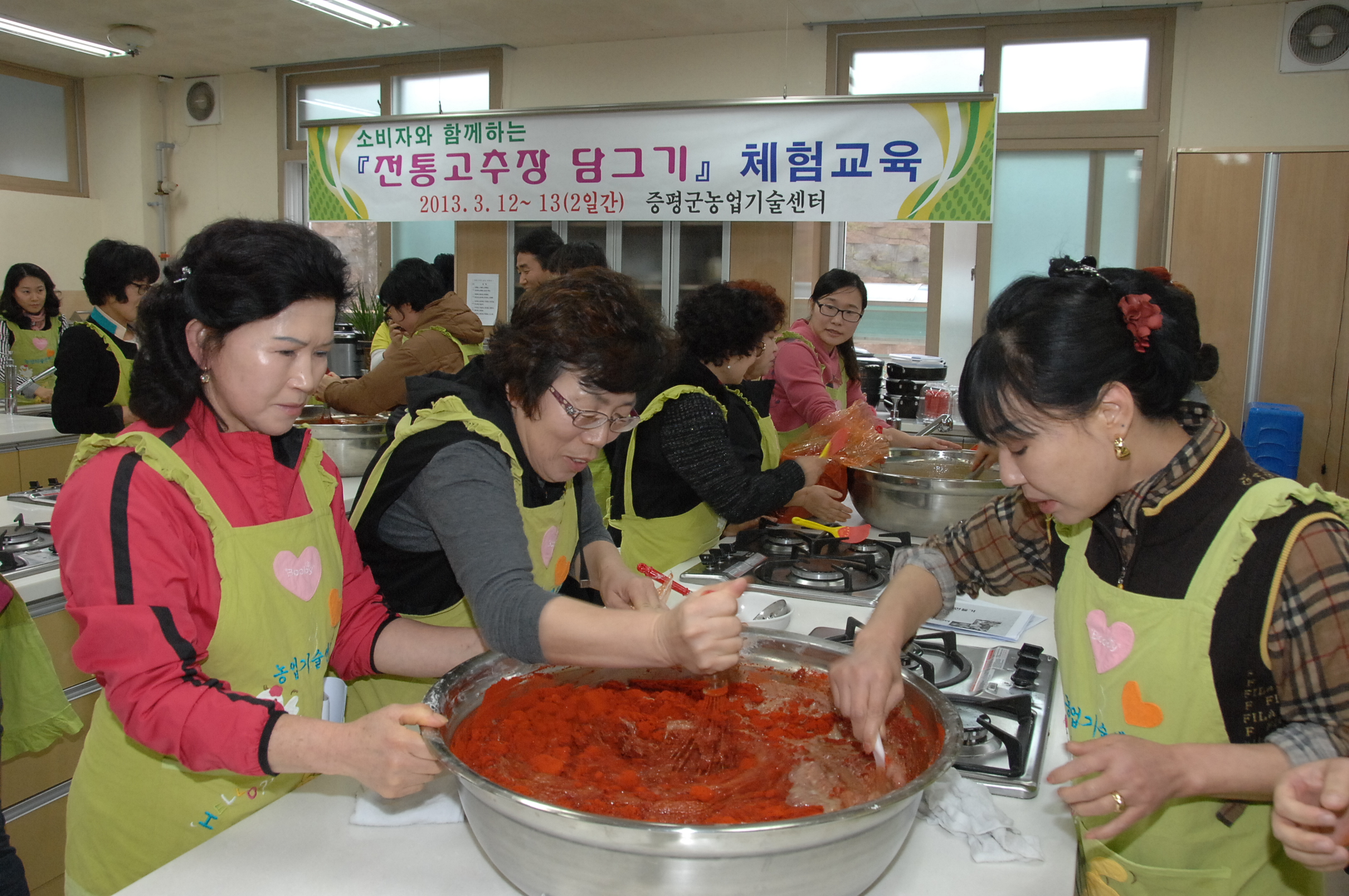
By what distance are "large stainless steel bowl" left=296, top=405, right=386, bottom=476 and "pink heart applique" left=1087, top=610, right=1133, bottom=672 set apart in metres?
2.79

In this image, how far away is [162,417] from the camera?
1283 millimetres

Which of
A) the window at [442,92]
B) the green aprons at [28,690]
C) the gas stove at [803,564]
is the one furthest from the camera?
the window at [442,92]

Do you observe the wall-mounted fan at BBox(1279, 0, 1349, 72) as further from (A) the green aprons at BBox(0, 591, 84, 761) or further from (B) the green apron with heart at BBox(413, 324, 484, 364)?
(A) the green aprons at BBox(0, 591, 84, 761)

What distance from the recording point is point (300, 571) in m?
1.41

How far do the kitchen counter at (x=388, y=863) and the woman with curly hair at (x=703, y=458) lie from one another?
1417mm

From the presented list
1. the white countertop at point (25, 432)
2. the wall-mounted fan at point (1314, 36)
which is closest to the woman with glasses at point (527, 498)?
the white countertop at point (25, 432)

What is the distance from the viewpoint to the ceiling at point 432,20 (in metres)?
5.93

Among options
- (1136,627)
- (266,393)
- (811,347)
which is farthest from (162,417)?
(811,347)

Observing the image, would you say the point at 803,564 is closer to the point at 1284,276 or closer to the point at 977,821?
the point at 977,821

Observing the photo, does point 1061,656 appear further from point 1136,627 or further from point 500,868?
point 500,868

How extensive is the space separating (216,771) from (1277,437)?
594cm

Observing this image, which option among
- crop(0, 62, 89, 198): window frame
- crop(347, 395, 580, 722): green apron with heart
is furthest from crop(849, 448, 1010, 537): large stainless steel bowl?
crop(0, 62, 89, 198): window frame

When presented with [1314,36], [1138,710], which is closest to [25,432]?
[1138,710]

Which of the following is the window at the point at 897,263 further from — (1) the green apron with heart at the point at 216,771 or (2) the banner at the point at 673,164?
(1) the green apron with heart at the point at 216,771
